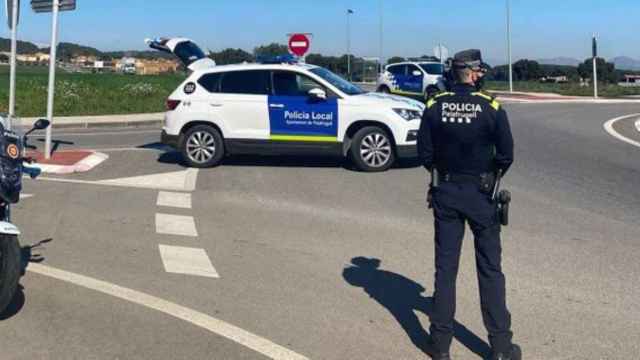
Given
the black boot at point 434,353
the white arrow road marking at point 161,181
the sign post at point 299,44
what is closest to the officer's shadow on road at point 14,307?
the black boot at point 434,353

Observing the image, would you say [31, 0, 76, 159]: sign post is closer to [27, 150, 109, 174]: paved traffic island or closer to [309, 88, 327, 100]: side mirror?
[27, 150, 109, 174]: paved traffic island

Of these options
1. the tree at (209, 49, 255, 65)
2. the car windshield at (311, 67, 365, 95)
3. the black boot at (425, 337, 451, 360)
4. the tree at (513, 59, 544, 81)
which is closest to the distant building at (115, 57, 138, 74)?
the tree at (513, 59, 544, 81)

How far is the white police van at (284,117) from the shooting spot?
40.5 ft

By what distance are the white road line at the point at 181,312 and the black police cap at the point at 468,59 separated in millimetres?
1932

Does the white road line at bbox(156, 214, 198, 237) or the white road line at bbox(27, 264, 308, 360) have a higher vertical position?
the white road line at bbox(156, 214, 198, 237)

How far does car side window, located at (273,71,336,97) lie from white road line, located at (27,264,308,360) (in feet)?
21.5

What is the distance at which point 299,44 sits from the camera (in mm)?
22234

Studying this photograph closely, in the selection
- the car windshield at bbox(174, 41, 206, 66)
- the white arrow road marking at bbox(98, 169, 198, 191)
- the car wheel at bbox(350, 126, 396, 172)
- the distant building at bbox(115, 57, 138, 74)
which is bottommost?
the white arrow road marking at bbox(98, 169, 198, 191)

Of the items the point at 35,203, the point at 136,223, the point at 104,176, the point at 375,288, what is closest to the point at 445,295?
the point at 375,288

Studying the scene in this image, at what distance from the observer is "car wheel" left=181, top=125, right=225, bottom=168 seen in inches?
506

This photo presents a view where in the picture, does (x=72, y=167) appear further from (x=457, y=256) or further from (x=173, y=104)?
(x=457, y=256)

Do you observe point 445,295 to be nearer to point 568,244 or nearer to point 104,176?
point 568,244

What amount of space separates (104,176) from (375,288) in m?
6.92

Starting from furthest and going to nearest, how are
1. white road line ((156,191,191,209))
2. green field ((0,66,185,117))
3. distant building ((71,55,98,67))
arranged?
distant building ((71,55,98,67)) < green field ((0,66,185,117)) < white road line ((156,191,191,209))
